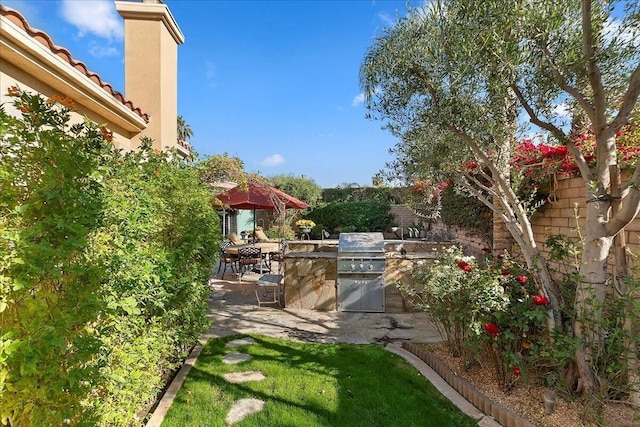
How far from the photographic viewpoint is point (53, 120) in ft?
7.12

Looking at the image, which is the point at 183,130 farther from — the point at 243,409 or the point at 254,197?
the point at 243,409

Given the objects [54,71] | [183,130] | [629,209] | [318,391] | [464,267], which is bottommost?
[318,391]

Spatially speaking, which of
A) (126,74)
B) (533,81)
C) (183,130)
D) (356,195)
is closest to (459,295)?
(533,81)

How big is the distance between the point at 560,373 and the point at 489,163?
7.50 ft

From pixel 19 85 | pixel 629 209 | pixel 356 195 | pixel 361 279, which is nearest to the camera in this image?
pixel 629 209

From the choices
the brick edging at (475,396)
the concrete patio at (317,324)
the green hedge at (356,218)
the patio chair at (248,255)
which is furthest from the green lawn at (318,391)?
the green hedge at (356,218)

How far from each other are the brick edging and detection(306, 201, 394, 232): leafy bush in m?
15.7

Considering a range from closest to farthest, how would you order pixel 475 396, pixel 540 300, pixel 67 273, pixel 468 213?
1. pixel 67 273
2. pixel 540 300
3. pixel 475 396
4. pixel 468 213

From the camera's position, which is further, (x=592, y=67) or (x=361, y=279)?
(x=361, y=279)

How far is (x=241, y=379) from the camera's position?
4.29m

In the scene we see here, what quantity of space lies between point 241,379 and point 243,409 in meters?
0.68

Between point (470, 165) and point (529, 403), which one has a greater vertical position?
point (470, 165)

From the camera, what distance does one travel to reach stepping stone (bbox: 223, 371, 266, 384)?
14.0 feet

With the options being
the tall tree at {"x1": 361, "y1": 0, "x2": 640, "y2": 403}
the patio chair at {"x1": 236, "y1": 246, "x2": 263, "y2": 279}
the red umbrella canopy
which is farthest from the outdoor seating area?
the tall tree at {"x1": 361, "y1": 0, "x2": 640, "y2": 403}
